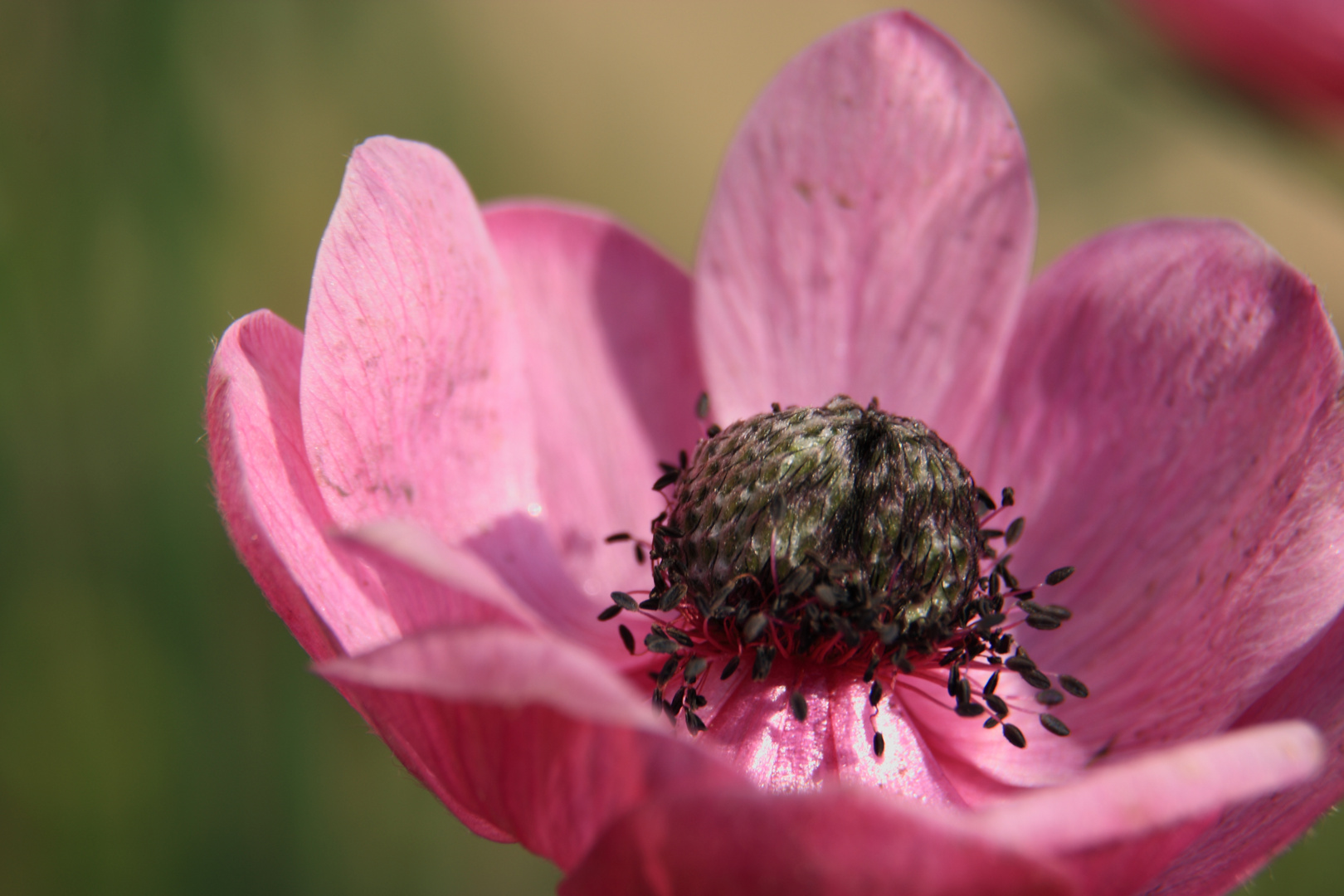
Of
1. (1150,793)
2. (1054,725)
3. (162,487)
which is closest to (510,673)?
(1150,793)

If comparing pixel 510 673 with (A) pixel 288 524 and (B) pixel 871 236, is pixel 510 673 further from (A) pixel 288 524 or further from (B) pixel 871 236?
(B) pixel 871 236

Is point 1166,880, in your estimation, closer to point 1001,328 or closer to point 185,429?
point 1001,328

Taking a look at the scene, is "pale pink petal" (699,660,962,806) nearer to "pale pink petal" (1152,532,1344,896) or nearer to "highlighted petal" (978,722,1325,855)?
"pale pink petal" (1152,532,1344,896)

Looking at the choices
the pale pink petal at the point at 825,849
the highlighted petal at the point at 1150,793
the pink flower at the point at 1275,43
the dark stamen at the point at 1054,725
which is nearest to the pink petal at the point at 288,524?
the pale pink petal at the point at 825,849

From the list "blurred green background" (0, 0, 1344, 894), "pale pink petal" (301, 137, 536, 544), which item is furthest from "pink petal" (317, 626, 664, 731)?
"blurred green background" (0, 0, 1344, 894)

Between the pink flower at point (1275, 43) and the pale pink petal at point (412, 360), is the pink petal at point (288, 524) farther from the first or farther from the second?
the pink flower at point (1275, 43)

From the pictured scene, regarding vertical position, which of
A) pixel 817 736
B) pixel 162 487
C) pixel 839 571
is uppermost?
pixel 839 571

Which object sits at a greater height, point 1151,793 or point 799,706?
point 1151,793

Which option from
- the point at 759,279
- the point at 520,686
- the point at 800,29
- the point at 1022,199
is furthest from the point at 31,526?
the point at 800,29
